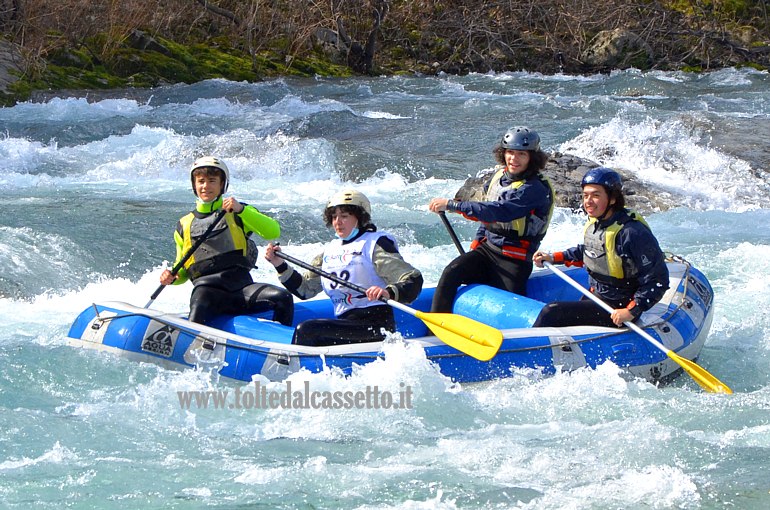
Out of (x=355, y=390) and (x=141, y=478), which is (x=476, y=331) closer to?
(x=355, y=390)

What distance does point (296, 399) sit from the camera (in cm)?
536

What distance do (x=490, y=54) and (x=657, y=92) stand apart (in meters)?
5.19

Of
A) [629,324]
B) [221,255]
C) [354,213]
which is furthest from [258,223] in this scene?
[629,324]

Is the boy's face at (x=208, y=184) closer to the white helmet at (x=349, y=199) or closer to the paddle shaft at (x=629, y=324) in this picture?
the white helmet at (x=349, y=199)

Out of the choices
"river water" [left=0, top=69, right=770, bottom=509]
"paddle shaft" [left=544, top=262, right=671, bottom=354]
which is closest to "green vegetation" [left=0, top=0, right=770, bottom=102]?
"river water" [left=0, top=69, right=770, bottom=509]

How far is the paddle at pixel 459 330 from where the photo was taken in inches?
214

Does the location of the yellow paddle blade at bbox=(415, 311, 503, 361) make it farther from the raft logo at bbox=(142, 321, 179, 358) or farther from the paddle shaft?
the raft logo at bbox=(142, 321, 179, 358)

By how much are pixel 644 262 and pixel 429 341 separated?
4.19ft

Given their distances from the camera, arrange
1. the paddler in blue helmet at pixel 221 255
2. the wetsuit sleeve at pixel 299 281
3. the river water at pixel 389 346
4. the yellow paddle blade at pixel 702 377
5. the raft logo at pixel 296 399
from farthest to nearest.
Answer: the paddler in blue helmet at pixel 221 255
the wetsuit sleeve at pixel 299 281
the yellow paddle blade at pixel 702 377
the raft logo at pixel 296 399
the river water at pixel 389 346

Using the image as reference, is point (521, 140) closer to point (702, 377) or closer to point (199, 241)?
point (702, 377)

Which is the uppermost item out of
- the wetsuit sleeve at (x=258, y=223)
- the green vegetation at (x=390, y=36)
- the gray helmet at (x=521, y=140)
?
the green vegetation at (x=390, y=36)

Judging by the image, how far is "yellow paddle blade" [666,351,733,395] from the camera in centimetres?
560

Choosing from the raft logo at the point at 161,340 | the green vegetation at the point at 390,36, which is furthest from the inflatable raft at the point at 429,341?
the green vegetation at the point at 390,36

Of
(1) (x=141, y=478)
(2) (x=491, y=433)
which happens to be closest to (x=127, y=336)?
(1) (x=141, y=478)
